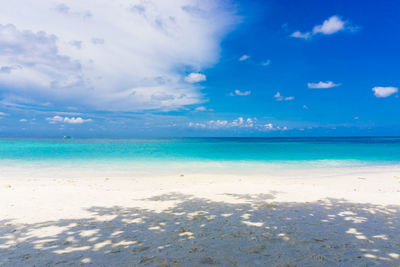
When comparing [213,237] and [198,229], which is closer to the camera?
[213,237]

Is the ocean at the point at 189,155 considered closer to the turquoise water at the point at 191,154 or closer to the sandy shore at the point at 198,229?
the turquoise water at the point at 191,154

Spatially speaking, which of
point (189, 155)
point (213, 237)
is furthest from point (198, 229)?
point (189, 155)

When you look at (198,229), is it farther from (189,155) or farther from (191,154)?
(191,154)

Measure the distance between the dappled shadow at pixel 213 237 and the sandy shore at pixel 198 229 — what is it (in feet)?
0.06

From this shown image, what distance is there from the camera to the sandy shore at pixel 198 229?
4.27 m

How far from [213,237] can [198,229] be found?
0.59 metres

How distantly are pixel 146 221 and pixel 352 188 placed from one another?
9936mm

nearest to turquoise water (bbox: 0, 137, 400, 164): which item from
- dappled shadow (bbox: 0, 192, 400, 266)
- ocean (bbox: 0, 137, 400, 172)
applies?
ocean (bbox: 0, 137, 400, 172)

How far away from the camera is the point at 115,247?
4.66m

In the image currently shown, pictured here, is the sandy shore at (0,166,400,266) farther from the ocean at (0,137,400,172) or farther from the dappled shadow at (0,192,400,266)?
the ocean at (0,137,400,172)

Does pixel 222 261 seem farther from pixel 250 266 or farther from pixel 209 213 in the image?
pixel 209 213

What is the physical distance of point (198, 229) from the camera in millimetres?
5719

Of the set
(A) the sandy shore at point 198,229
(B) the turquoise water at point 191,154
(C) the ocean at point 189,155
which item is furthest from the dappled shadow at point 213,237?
(B) the turquoise water at point 191,154

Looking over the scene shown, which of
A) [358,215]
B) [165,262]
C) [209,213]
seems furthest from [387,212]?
[165,262]
